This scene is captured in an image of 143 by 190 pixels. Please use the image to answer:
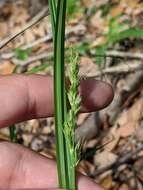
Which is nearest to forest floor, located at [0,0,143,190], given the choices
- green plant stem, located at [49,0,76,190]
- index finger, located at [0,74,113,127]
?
index finger, located at [0,74,113,127]

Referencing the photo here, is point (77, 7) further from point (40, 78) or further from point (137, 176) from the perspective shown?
point (40, 78)

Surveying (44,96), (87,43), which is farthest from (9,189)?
(87,43)

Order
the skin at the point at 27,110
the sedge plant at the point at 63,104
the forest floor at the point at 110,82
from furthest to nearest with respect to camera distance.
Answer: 1. the forest floor at the point at 110,82
2. the skin at the point at 27,110
3. the sedge plant at the point at 63,104

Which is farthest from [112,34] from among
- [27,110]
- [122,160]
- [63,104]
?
[63,104]

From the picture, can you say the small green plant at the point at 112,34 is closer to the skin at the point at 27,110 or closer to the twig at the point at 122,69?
the twig at the point at 122,69

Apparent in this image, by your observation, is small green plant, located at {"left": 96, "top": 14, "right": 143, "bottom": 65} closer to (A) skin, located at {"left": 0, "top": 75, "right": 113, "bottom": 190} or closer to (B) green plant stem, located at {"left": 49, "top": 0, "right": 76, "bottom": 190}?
(A) skin, located at {"left": 0, "top": 75, "right": 113, "bottom": 190}

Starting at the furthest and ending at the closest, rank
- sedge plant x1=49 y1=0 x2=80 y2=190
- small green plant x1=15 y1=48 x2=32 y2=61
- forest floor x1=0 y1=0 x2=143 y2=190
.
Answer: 1. small green plant x1=15 y1=48 x2=32 y2=61
2. forest floor x1=0 y1=0 x2=143 y2=190
3. sedge plant x1=49 y1=0 x2=80 y2=190

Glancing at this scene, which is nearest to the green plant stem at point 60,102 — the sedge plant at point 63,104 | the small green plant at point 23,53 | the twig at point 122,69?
the sedge plant at point 63,104
